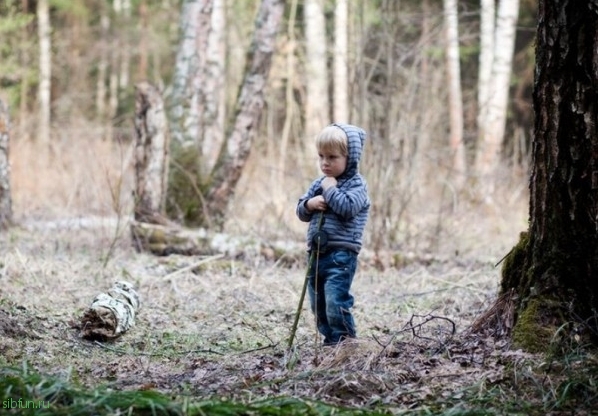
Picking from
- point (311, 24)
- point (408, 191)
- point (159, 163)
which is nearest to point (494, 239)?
point (408, 191)

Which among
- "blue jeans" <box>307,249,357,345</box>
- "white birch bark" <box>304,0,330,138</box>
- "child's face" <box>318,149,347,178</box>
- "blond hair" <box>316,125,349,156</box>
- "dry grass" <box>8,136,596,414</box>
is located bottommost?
"dry grass" <box>8,136,596,414</box>

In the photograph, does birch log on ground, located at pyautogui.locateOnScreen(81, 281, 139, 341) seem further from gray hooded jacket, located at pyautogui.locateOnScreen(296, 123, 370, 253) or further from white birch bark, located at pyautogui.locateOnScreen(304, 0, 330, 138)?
white birch bark, located at pyautogui.locateOnScreen(304, 0, 330, 138)

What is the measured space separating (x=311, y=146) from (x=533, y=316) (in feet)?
27.6

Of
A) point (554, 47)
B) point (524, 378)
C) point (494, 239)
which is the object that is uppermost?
point (554, 47)

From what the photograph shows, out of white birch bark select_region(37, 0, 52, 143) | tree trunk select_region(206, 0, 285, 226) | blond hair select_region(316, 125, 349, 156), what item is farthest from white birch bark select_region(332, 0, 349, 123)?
blond hair select_region(316, 125, 349, 156)

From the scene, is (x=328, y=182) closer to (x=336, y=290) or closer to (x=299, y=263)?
(x=336, y=290)

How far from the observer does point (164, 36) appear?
87.1ft

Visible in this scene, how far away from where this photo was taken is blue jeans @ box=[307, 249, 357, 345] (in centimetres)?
479

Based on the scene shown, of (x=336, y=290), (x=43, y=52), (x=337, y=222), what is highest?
(x=43, y=52)

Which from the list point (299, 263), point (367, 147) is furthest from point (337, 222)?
point (367, 147)

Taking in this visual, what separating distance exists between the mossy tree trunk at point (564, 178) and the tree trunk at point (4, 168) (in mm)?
7314

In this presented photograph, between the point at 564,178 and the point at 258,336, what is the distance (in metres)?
2.29

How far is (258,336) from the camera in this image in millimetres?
5410

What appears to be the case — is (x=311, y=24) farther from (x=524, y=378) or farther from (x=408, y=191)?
(x=524, y=378)
